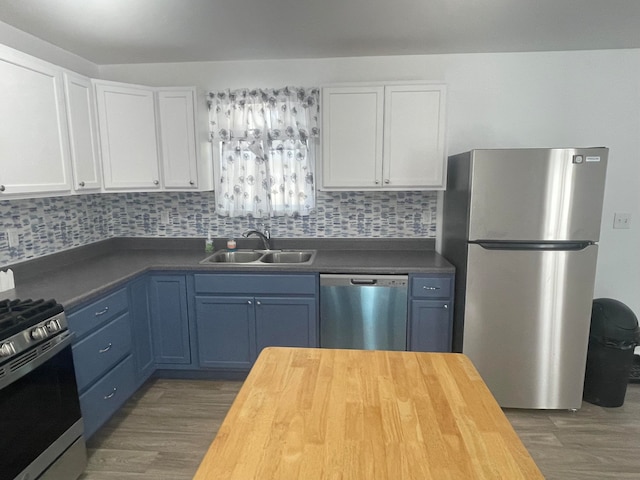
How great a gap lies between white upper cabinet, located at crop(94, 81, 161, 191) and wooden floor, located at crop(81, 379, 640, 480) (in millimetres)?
1546

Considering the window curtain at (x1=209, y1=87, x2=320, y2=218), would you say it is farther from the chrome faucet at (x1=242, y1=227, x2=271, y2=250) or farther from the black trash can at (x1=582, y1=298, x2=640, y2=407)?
the black trash can at (x1=582, y1=298, x2=640, y2=407)

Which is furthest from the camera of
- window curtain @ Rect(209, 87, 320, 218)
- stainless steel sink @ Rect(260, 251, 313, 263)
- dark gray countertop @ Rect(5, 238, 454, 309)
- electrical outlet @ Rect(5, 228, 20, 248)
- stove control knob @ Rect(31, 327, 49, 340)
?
stainless steel sink @ Rect(260, 251, 313, 263)

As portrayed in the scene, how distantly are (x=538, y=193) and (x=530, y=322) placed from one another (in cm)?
81

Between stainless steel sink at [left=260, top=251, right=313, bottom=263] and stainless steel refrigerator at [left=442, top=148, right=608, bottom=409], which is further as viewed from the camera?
stainless steel sink at [left=260, top=251, right=313, bottom=263]

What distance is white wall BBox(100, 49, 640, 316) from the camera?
9.28 ft

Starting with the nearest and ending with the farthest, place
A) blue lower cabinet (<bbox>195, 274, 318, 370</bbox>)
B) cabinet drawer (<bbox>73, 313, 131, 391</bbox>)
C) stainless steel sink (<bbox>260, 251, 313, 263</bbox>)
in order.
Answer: cabinet drawer (<bbox>73, 313, 131, 391</bbox>), blue lower cabinet (<bbox>195, 274, 318, 370</bbox>), stainless steel sink (<bbox>260, 251, 313, 263</bbox>)

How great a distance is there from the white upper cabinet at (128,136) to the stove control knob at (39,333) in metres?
1.33

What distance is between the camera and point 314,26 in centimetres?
231

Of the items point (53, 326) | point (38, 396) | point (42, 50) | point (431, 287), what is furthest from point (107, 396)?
point (42, 50)

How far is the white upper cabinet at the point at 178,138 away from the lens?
2846mm

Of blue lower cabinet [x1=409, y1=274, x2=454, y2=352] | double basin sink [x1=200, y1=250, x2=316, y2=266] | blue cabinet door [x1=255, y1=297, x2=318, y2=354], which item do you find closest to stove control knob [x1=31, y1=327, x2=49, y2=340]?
blue cabinet door [x1=255, y1=297, x2=318, y2=354]

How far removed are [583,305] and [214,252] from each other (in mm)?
2662

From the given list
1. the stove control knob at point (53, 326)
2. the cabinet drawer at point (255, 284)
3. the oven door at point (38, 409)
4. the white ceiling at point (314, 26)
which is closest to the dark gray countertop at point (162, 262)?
the cabinet drawer at point (255, 284)

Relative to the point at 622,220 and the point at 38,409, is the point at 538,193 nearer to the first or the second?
the point at 622,220
